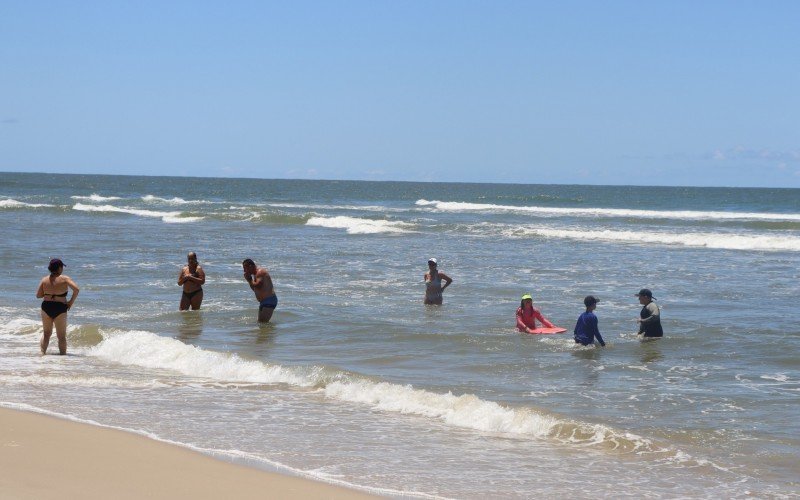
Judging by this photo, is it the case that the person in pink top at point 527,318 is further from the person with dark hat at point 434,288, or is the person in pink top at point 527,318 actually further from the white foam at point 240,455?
the white foam at point 240,455

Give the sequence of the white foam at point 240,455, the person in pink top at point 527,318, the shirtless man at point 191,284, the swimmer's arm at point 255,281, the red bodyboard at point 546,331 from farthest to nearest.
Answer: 1. the shirtless man at point 191,284
2. the swimmer's arm at point 255,281
3. the person in pink top at point 527,318
4. the red bodyboard at point 546,331
5. the white foam at point 240,455

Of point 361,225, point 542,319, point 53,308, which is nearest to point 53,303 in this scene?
point 53,308

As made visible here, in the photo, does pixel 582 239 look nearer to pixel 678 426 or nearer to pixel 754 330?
pixel 754 330

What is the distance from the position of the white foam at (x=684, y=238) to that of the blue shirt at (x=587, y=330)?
20856 mm

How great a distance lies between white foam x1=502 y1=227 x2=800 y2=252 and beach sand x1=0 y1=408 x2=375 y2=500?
2743cm

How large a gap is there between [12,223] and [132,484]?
33.5 m

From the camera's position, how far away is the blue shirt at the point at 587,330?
12414 millimetres

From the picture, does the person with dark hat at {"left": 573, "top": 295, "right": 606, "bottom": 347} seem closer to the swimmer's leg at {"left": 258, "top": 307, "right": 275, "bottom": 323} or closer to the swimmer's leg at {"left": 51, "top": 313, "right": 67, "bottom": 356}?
the swimmer's leg at {"left": 258, "top": 307, "right": 275, "bottom": 323}

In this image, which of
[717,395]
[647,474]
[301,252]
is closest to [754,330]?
[717,395]

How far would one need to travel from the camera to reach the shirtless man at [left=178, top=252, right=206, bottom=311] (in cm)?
1543

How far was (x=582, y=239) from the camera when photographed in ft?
114

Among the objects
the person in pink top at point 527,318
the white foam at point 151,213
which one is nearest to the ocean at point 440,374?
the person in pink top at point 527,318

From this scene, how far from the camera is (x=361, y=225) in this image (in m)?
41.5

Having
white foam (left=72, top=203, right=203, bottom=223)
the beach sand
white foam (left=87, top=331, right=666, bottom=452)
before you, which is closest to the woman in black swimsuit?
white foam (left=87, top=331, right=666, bottom=452)
